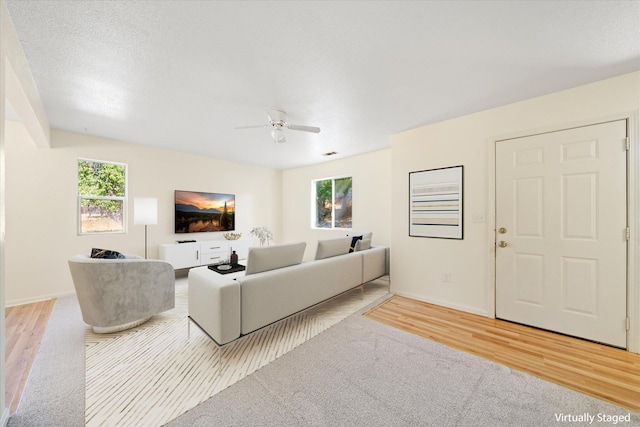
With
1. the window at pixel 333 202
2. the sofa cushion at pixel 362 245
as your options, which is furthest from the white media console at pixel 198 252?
the sofa cushion at pixel 362 245

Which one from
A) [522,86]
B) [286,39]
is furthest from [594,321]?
[286,39]

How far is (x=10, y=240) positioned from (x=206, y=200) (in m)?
2.69

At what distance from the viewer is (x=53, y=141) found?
3.50 meters

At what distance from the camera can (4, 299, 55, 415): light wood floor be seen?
170 centimetres

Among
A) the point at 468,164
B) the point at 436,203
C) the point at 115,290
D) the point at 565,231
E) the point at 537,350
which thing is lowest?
the point at 537,350

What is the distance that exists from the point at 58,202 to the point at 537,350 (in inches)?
243

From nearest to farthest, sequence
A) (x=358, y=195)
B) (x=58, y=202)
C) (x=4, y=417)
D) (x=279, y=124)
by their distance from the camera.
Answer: (x=4, y=417), (x=279, y=124), (x=58, y=202), (x=358, y=195)

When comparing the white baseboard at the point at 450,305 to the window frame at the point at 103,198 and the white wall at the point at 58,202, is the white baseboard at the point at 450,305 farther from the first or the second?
the window frame at the point at 103,198

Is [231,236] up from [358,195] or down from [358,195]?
down

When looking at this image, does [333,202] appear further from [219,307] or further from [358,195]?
[219,307]

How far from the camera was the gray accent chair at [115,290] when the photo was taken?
2357mm

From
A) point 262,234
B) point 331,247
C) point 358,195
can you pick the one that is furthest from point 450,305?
point 262,234

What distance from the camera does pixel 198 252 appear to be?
4.71 meters

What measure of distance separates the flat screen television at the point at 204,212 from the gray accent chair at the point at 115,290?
92.8 inches
